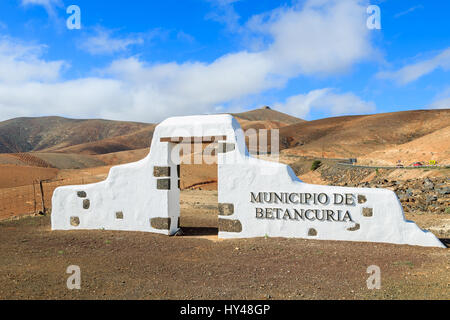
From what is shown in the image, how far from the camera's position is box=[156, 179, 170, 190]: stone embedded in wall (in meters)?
8.15

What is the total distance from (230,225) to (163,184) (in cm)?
195

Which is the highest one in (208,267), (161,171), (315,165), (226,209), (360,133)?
(360,133)

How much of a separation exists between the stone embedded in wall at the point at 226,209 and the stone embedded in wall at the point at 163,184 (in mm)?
1424

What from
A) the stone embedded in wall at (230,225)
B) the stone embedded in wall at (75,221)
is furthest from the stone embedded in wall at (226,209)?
the stone embedded in wall at (75,221)

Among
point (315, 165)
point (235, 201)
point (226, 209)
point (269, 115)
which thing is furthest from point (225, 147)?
point (269, 115)

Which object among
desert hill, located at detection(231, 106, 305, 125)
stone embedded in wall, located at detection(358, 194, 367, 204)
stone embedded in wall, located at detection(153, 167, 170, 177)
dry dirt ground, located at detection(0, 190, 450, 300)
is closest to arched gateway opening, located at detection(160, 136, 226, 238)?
stone embedded in wall, located at detection(153, 167, 170, 177)

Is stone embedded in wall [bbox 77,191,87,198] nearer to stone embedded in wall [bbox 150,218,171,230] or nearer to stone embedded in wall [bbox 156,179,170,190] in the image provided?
stone embedded in wall [bbox 150,218,171,230]

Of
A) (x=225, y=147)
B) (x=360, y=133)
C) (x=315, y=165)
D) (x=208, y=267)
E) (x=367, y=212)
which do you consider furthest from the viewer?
(x=360, y=133)

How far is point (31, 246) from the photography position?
7.29 m

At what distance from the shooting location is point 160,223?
8258 mm

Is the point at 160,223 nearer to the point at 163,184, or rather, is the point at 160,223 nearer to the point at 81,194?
the point at 163,184
